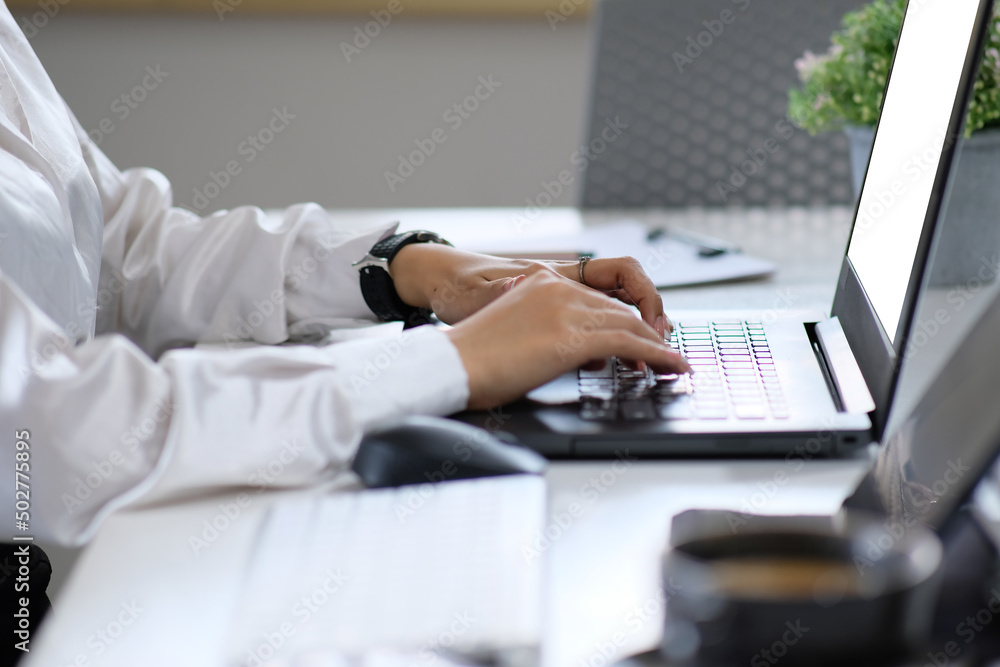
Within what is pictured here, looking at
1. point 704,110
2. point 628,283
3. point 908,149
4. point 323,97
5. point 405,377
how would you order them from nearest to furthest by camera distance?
point 405,377, point 908,149, point 628,283, point 704,110, point 323,97

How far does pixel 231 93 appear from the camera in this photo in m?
2.13

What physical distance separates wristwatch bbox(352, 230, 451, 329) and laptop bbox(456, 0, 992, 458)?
26 centimetres

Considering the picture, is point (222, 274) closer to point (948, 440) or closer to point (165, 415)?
point (165, 415)

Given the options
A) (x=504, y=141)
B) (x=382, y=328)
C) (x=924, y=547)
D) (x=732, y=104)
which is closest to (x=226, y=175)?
(x=504, y=141)

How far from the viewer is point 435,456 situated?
1.73 feet

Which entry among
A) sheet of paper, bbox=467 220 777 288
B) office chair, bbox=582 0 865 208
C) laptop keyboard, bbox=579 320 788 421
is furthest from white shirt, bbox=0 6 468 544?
office chair, bbox=582 0 865 208

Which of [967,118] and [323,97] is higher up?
[967,118]

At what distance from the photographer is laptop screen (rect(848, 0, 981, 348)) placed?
1.98ft

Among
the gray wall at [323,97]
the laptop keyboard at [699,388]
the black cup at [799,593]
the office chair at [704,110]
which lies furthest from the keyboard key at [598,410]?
the gray wall at [323,97]

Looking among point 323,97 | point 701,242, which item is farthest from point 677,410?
point 323,97

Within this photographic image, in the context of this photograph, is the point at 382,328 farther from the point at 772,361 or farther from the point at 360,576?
the point at 360,576

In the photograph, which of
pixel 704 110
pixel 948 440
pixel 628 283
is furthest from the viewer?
pixel 704 110

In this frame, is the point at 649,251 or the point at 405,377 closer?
the point at 405,377

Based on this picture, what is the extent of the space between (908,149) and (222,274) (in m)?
0.64
